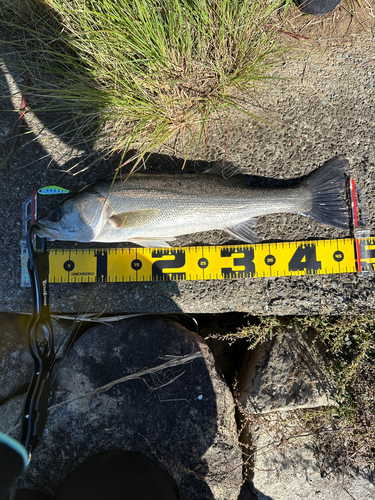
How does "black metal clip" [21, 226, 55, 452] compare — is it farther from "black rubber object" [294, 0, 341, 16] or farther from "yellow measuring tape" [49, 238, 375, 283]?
"black rubber object" [294, 0, 341, 16]

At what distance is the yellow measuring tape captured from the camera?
322 cm

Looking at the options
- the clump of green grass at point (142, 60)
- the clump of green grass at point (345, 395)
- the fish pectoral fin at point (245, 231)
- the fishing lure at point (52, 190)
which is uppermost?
the clump of green grass at point (142, 60)

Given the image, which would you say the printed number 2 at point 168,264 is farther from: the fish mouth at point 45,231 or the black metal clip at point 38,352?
the black metal clip at point 38,352

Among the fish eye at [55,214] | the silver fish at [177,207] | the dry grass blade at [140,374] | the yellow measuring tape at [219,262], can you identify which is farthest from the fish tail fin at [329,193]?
the fish eye at [55,214]

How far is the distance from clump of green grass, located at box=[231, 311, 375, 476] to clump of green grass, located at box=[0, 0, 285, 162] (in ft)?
8.00

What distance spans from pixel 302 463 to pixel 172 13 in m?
4.79

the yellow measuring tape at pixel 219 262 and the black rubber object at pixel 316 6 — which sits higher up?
the black rubber object at pixel 316 6

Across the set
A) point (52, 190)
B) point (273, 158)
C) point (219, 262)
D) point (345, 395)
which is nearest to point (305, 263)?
point (219, 262)

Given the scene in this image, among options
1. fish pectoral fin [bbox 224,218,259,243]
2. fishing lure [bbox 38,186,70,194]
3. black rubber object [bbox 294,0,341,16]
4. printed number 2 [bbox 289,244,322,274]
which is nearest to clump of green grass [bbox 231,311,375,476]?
printed number 2 [bbox 289,244,322,274]

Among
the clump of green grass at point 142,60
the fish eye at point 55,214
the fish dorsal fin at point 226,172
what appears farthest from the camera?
the fish dorsal fin at point 226,172

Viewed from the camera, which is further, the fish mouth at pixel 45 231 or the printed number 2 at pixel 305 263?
the printed number 2 at pixel 305 263

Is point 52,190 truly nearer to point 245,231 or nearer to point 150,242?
point 150,242

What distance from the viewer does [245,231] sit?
126 inches

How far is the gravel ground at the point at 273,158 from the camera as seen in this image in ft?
10.7
